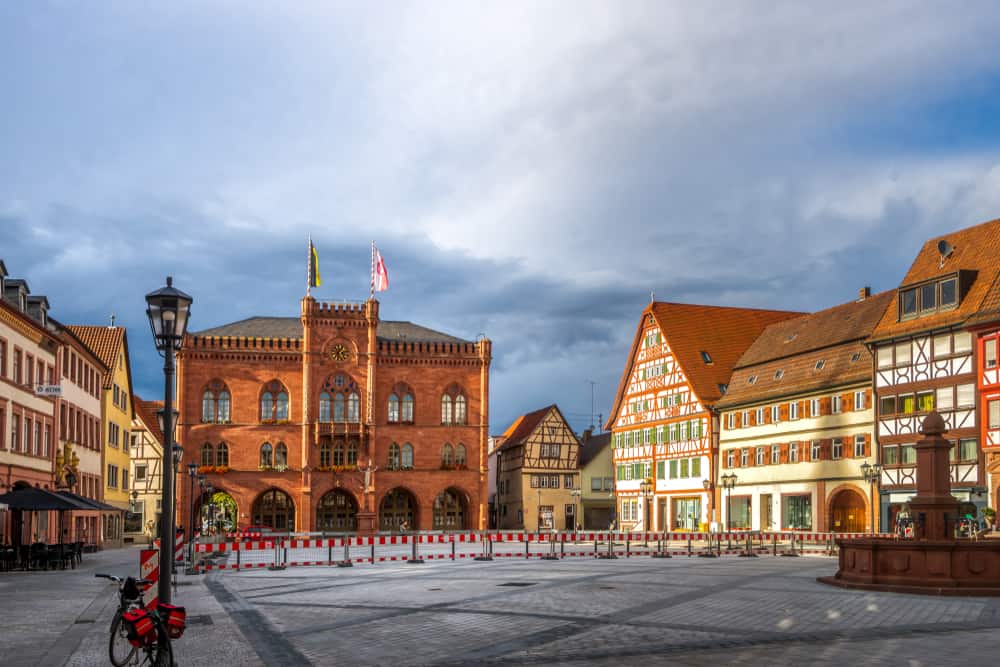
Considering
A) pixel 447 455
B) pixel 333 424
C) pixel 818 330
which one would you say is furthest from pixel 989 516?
pixel 333 424

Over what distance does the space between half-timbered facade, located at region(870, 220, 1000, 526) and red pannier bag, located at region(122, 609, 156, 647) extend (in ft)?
132

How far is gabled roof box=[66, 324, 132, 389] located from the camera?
6231 centimetres

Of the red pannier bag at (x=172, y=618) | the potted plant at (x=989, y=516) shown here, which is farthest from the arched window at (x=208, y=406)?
the red pannier bag at (x=172, y=618)

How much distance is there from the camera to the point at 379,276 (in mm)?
82438

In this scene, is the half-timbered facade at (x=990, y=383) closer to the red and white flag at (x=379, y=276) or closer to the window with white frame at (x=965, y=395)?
the window with white frame at (x=965, y=395)

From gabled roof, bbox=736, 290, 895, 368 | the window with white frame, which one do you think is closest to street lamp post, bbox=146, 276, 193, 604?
the window with white frame

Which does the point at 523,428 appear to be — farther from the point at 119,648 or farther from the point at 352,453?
the point at 119,648

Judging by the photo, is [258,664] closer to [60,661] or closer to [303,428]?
[60,661]

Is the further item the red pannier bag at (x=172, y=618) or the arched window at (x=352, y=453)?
the arched window at (x=352, y=453)

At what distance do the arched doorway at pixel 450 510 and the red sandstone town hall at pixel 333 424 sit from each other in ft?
0.30

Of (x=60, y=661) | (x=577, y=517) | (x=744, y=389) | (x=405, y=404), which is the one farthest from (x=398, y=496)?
(x=60, y=661)

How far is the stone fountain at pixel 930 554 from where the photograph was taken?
22312 millimetres

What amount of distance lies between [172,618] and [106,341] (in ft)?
182

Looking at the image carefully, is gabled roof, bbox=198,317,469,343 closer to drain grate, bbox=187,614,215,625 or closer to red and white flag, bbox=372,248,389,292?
red and white flag, bbox=372,248,389,292
